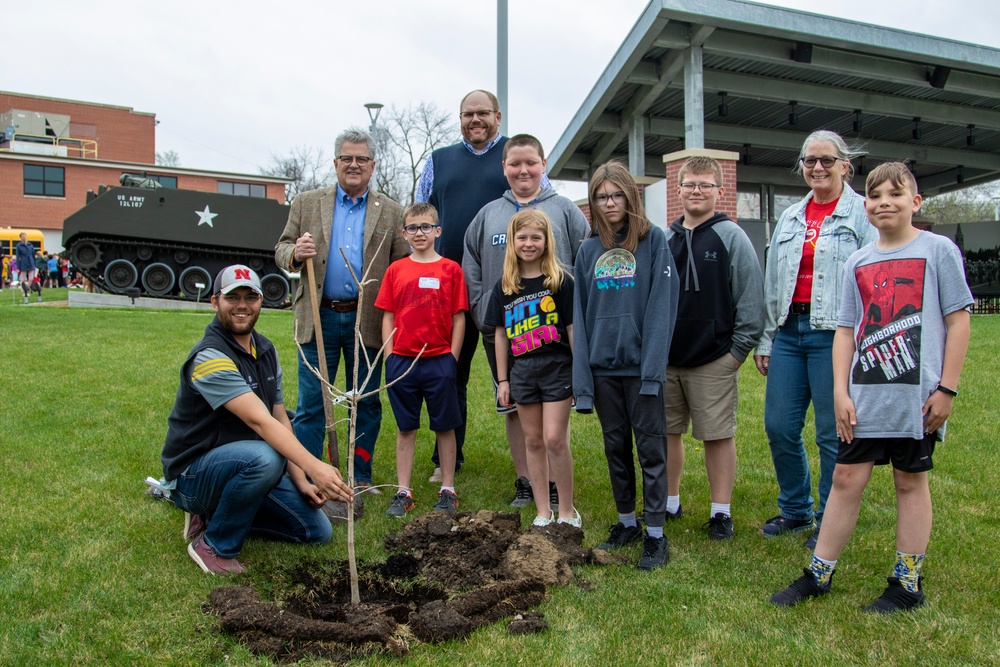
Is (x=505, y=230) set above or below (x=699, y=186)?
below

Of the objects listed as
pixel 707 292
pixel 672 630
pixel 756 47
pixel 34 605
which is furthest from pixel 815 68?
pixel 34 605

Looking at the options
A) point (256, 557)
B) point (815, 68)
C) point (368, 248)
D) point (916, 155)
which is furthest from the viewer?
point (916, 155)

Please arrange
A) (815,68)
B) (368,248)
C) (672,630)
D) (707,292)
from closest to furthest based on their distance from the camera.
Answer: (672,630)
(707,292)
(368,248)
(815,68)

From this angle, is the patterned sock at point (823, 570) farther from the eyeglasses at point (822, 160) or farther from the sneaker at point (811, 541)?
the eyeglasses at point (822, 160)

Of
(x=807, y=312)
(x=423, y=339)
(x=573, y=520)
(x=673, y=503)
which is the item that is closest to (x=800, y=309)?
(x=807, y=312)

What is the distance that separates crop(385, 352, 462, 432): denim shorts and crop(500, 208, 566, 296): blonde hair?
2.30ft

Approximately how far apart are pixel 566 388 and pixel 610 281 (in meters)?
0.59

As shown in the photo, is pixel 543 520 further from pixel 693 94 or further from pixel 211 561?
pixel 693 94

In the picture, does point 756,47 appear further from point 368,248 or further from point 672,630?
point 672,630

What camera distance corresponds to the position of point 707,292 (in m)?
3.95

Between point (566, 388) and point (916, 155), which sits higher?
point (916, 155)

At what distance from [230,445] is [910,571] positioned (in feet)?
9.30

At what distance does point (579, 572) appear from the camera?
11.3 ft

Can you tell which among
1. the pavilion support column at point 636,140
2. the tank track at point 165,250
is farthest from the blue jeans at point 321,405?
the tank track at point 165,250
